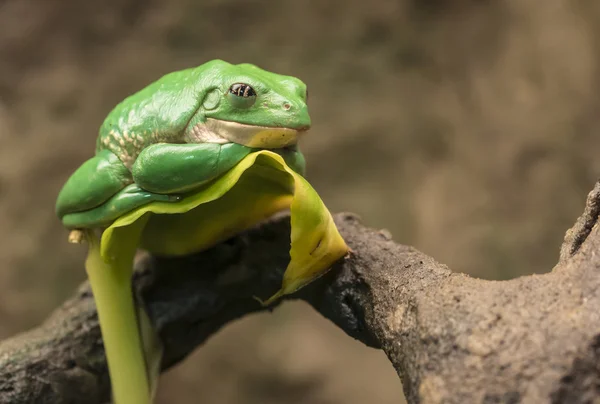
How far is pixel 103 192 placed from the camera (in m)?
0.93

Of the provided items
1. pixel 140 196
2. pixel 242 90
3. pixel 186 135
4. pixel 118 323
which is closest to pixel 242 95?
pixel 242 90

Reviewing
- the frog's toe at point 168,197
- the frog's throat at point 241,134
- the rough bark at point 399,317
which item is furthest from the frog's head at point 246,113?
the rough bark at point 399,317

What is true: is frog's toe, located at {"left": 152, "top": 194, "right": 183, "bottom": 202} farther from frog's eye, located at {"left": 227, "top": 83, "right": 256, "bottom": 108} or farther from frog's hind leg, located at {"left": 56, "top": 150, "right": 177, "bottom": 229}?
frog's eye, located at {"left": 227, "top": 83, "right": 256, "bottom": 108}

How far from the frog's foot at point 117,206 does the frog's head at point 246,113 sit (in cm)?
12

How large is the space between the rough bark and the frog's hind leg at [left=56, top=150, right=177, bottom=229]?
282 millimetres

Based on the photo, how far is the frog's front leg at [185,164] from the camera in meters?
0.84

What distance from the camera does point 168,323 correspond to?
1.19 meters

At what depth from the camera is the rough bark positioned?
588mm

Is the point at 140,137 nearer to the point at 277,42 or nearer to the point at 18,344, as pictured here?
the point at 18,344

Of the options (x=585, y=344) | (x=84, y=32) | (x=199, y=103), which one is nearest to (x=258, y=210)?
(x=199, y=103)

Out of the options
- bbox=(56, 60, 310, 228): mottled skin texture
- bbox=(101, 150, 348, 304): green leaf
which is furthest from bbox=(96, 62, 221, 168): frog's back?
bbox=(101, 150, 348, 304): green leaf

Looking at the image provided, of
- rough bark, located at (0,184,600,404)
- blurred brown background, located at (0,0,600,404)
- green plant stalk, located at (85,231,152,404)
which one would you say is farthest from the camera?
blurred brown background, located at (0,0,600,404)

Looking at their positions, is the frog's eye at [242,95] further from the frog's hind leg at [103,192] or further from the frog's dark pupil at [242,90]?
the frog's hind leg at [103,192]

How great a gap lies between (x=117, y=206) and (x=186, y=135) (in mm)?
175
